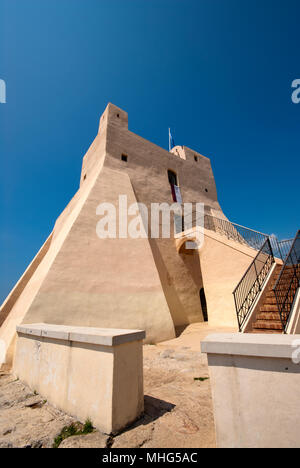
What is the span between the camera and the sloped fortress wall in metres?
6.54

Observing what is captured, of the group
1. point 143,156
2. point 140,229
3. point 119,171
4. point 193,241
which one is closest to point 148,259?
point 140,229

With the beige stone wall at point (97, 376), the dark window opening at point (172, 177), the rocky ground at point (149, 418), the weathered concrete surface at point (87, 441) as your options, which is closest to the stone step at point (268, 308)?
the rocky ground at point (149, 418)

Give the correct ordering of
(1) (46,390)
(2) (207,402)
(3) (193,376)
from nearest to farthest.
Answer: (2) (207,402)
(1) (46,390)
(3) (193,376)

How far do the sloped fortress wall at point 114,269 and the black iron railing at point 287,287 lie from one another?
153 inches

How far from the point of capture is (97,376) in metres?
2.63

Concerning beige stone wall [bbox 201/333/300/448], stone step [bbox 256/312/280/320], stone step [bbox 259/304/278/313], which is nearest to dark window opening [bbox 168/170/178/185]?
stone step [bbox 259/304/278/313]

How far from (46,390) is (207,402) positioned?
263 centimetres

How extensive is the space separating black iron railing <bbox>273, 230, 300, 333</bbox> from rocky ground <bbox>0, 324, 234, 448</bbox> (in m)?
2.63

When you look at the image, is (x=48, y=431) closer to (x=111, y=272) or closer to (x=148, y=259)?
(x=111, y=272)

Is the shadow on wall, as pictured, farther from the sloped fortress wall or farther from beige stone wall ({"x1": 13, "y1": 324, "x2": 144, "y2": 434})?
the sloped fortress wall

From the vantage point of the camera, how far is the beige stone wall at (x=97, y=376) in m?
2.50

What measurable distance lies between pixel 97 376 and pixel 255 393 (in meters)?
1.91

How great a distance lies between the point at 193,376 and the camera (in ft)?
13.9

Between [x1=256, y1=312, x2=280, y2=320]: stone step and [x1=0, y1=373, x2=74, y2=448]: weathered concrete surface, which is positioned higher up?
→ [x1=256, y1=312, x2=280, y2=320]: stone step
